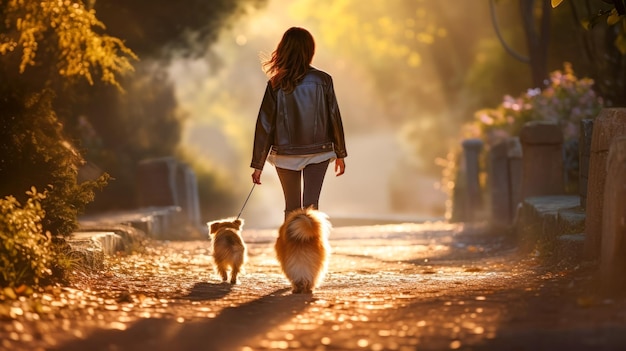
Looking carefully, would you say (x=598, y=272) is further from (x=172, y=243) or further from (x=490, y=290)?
(x=172, y=243)

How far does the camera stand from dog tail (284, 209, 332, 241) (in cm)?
812

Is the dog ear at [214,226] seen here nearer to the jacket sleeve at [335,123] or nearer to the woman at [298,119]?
the woman at [298,119]

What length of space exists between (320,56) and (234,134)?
15.1m

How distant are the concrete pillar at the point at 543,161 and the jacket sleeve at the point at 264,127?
21.2 feet

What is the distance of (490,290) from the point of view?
7.86m

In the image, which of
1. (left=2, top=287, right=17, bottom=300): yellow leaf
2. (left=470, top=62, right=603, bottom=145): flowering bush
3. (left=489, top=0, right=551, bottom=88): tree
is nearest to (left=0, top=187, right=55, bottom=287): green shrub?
(left=2, top=287, right=17, bottom=300): yellow leaf

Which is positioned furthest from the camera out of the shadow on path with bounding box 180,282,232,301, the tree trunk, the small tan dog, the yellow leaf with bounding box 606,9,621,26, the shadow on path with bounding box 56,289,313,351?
the tree trunk

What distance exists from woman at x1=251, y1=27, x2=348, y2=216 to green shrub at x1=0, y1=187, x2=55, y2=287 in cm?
183

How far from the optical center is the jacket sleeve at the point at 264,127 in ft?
29.2

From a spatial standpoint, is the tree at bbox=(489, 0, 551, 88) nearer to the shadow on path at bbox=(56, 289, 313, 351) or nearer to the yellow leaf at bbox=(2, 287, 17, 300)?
the shadow on path at bbox=(56, 289, 313, 351)

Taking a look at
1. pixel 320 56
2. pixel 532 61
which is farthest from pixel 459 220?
pixel 320 56

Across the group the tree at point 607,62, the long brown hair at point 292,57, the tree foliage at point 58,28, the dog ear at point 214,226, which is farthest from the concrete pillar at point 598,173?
the tree at point 607,62

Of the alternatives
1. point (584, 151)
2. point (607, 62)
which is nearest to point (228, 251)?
point (584, 151)

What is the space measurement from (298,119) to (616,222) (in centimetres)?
268
